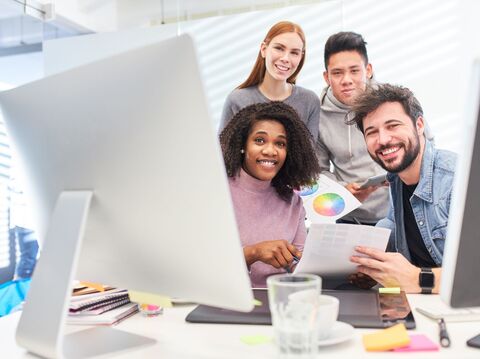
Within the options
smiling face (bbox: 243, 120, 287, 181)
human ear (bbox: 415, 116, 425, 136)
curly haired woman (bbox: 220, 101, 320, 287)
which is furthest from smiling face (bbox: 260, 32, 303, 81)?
human ear (bbox: 415, 116, 425, 136)

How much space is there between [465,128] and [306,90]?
2.00 metres

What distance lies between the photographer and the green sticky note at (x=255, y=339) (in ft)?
2.90

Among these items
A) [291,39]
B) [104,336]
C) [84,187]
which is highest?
[291,39]

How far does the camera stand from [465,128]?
2.25ft

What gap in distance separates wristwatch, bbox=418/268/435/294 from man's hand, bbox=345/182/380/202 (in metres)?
1.19

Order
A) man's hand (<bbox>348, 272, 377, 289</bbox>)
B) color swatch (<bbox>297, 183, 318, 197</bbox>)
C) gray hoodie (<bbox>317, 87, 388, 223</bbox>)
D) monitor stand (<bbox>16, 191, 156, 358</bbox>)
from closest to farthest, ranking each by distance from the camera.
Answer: monitor stand (<bbox>16, 191, 156, 358</bbox>)
man's hand (<bbox>348, 272, 377, 289</bbox>)
color swatch (<bbox>297, 183, 318, 197</bbox>)
gray hoodie (<bbox>317, 87, 388, 223</bbox>)

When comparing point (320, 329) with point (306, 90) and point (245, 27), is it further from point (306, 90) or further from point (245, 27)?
point (245, 27)

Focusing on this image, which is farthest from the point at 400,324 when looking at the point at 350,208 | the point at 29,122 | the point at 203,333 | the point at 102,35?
the point at 102,35

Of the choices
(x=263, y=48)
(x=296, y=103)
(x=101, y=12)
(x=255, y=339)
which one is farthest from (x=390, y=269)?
(x=101, y=12)

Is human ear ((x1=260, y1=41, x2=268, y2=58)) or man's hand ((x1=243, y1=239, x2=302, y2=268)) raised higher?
human ear ((x1=260, y1=41, x2=268, y2=58))

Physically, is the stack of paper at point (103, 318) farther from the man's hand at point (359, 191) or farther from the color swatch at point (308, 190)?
the man's hand at point (359, 191)

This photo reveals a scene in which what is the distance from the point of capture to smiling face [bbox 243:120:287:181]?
6.86 feet

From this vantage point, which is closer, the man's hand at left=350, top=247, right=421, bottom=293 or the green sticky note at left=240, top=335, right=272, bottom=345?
the green sticky note at left=240, top=335, right=272, bottom=345

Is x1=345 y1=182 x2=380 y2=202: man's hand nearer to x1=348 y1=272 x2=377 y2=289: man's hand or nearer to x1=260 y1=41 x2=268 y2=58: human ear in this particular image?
x1=260 y1=41 x2=268 y2=58: human ear
